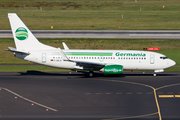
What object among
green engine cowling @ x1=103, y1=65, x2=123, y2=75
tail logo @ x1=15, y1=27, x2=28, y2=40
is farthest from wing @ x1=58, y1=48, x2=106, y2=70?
tail logo @ x1=15, y1=27, x2=28, y2=40

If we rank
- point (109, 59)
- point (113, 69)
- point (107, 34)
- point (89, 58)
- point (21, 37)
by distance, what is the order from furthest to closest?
point (107, 34) → point (21, 37) → point (89, 58) → point (109, 59) → point (113, 69)

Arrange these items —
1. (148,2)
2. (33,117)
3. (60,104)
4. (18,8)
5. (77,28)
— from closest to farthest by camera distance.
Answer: (33,117) < (60,104) < (77,28) < (18,8) < (148,2)

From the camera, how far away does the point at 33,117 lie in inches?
1105

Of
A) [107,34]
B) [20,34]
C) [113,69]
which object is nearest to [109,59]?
[113,69]

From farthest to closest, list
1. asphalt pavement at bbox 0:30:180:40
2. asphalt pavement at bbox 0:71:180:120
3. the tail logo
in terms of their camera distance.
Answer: asphalt pavement at bbox 0:30:180:40 → the tail logo → asphalt pavement at bbox 0:71:180:120

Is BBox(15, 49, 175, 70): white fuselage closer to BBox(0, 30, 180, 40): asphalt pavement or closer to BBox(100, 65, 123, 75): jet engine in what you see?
BBox(100, 65, 123, 75): jet engine

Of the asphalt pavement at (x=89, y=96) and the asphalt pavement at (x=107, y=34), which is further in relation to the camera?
the asphalt pavement at (x=107, y=34)

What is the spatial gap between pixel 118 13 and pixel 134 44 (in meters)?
56.2

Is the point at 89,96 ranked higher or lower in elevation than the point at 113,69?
lower

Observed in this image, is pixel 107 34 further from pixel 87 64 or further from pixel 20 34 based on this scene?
pixel 20 34

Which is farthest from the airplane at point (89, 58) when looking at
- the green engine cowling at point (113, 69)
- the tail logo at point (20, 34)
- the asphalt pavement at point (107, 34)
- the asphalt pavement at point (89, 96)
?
the asphalt pavement at point (107, 34)

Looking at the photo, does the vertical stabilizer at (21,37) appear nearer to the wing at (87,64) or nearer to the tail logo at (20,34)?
the tail logo at (20,34)

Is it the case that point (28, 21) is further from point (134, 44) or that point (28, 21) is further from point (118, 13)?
point (134, 44)

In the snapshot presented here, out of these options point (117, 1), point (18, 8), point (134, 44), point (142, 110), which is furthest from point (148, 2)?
point (142, 110)
